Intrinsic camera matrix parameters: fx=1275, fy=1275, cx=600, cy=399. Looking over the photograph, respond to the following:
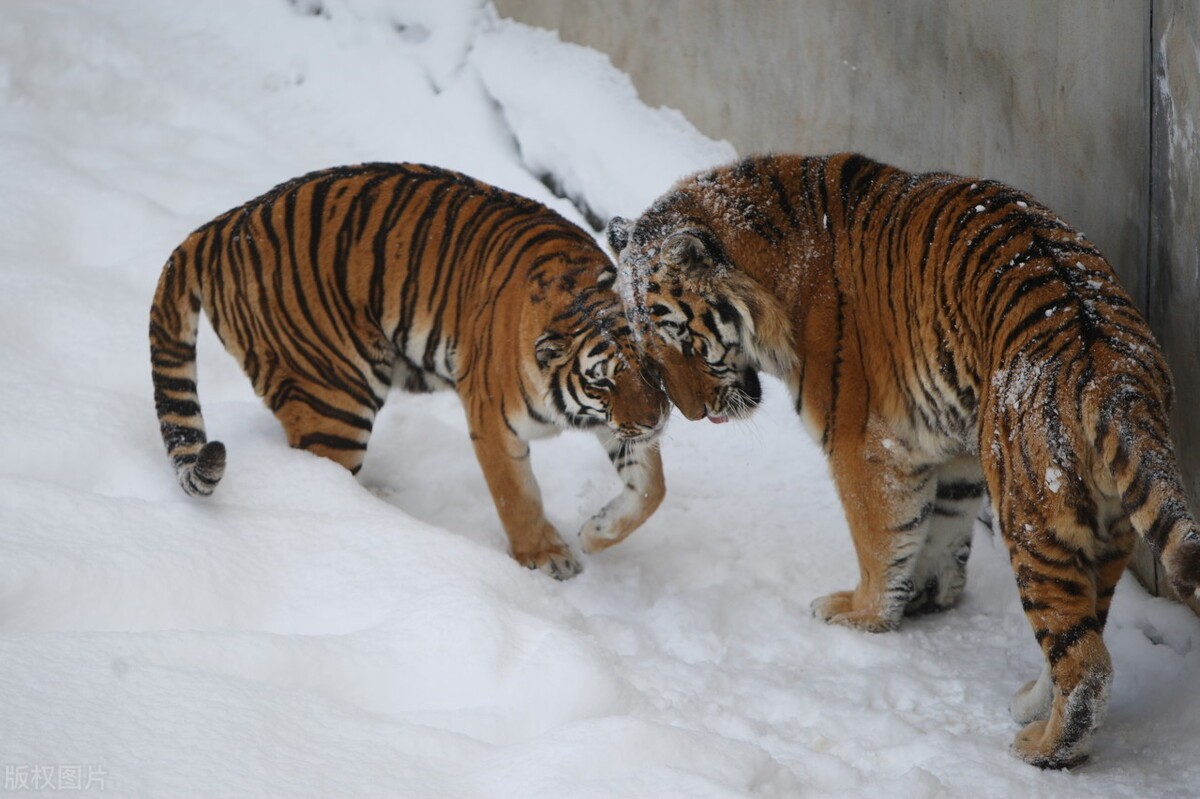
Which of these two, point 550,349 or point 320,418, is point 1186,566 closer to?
point 550,349

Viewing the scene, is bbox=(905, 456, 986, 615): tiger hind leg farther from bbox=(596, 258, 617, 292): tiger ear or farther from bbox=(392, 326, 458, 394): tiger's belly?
bbox=(392, 326, 458, 394): tiger's belly

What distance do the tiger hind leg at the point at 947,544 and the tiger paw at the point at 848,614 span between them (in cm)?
14

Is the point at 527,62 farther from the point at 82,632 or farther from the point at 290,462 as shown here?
the point at 82,632

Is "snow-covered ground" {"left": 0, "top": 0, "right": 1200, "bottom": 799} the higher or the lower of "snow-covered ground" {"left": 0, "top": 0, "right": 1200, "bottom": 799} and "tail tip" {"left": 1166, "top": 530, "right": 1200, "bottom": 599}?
the lower

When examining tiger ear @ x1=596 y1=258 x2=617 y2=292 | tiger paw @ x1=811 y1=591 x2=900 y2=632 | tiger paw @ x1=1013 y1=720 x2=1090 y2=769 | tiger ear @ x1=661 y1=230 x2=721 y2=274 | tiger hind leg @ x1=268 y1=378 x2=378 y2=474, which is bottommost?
tiger paw @ x1=811 y1=591 x2=900 y2=632

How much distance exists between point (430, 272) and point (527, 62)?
2509 millimetres

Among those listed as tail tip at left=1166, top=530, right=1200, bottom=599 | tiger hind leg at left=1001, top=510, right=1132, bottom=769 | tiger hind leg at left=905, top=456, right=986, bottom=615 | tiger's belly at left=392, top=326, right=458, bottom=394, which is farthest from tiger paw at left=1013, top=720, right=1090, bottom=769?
tiger's belly at left=392, top=326, right=458, bottom=394

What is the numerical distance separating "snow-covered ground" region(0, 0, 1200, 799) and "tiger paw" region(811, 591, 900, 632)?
4cm

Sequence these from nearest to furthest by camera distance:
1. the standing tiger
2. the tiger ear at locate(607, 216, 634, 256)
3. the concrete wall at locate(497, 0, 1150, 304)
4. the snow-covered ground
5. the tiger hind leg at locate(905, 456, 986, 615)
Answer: the snow-covered ground
the standing tiger
the concrete wall at locate(497, 0, 1150, 304)
the tiger hind leg at locate(905, 456, 986, 615)
the tiger ear at locate(607, 216, 634, 256)

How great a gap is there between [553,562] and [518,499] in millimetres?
237

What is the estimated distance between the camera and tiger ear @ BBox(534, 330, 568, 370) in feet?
13.0

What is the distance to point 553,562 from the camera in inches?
163

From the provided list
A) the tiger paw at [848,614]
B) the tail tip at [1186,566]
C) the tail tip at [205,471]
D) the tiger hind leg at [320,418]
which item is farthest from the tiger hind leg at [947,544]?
the tail tip at [205,471]

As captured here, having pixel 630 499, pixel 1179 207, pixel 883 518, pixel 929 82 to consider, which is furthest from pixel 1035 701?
pixel 929 82
